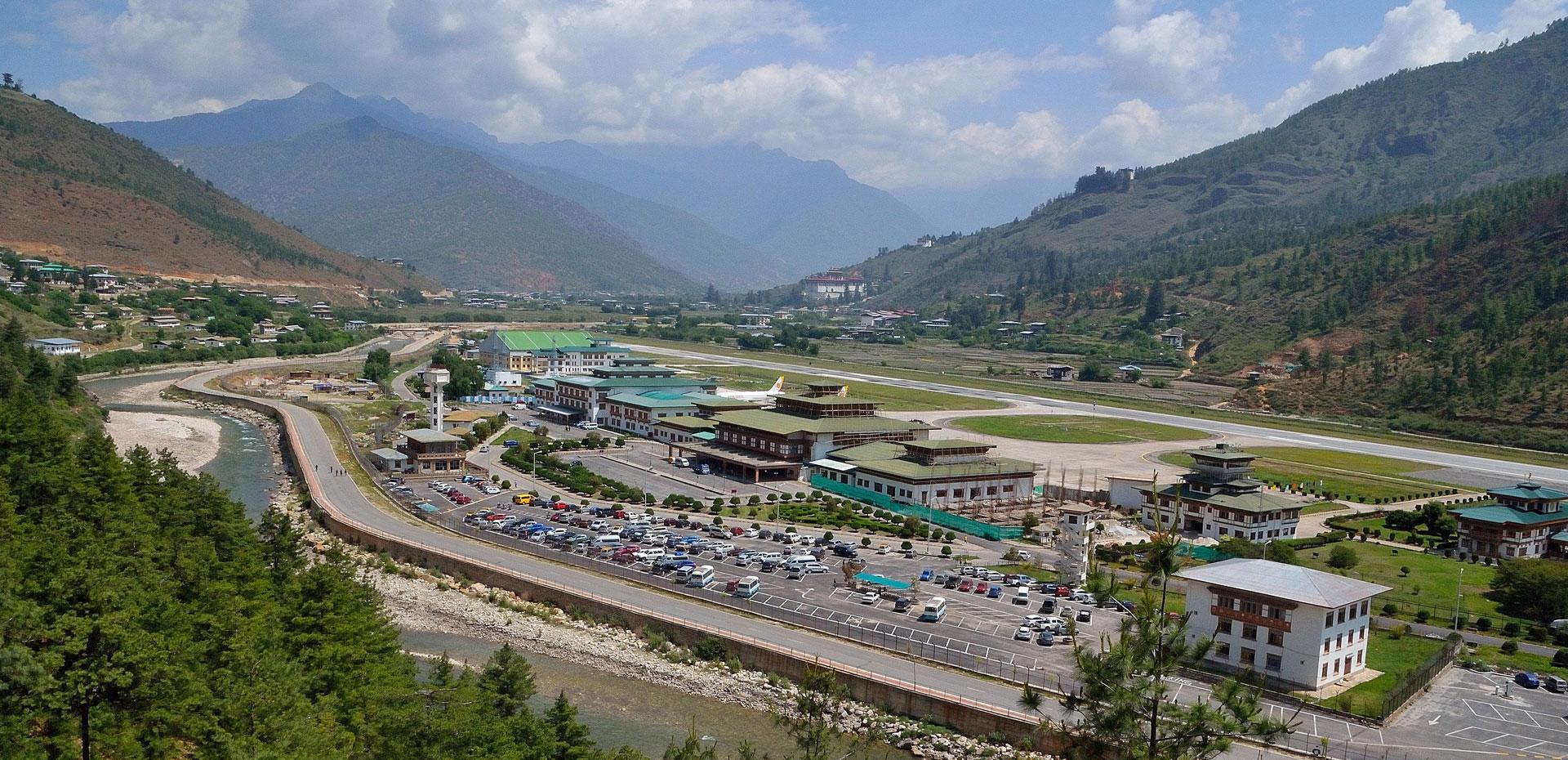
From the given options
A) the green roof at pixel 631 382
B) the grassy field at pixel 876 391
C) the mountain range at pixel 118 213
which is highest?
the mountain range at pixel 118 213

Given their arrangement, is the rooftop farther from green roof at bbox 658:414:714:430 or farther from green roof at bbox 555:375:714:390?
green roof at bbox 555:375:714:390

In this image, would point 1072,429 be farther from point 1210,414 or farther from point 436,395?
point 436,395

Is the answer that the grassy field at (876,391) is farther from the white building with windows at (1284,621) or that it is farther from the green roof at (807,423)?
the white building with windows at (1284,621)

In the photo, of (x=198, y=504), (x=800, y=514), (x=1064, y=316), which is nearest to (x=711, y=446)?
(x=800, y=514)

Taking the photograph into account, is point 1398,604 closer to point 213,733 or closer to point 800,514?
point 800,514

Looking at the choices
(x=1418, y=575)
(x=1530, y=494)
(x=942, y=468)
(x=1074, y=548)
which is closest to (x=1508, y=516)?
(x=1530, y=494)

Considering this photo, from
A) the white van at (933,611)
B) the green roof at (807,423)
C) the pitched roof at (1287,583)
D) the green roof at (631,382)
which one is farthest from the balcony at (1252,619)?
the green roof at (631,382)
